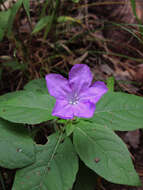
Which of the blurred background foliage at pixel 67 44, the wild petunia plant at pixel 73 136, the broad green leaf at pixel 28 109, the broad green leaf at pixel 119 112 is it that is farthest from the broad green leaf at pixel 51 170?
the blurred background foliage at pixel 67 44

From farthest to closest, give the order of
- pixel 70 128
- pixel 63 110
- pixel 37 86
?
pixel 37 86 < pixel 70 128 < pixel 63 110

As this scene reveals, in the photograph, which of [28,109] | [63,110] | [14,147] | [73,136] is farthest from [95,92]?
[14,147]

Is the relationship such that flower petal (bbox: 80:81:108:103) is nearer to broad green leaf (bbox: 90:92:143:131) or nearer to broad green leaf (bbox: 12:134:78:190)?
broad green leaf (bbox: 90:92:143:131)

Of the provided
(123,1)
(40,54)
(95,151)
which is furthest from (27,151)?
(123,1)

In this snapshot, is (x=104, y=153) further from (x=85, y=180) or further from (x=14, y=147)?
(x=14, y=147)

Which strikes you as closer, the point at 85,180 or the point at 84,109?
the point at 84,109

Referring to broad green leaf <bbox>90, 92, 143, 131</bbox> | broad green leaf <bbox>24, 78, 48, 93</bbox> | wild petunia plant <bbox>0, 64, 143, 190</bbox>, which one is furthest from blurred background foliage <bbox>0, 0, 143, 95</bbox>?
wild petunia plant <bbox>0, 64, 143, 190</bbox>
